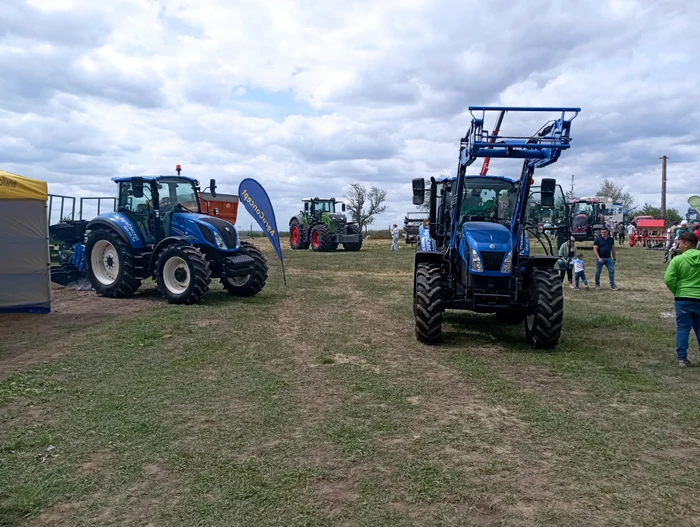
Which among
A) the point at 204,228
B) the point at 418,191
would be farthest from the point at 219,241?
the point at 418,191

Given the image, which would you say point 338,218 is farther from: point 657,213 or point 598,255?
point 657,213

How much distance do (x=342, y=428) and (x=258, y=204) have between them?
7.98 metres

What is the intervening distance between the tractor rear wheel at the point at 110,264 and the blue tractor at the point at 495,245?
5873 millimetres

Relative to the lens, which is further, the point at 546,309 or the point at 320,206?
the point at 320,206

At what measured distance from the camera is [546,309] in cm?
701

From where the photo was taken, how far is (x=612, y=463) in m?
3.85

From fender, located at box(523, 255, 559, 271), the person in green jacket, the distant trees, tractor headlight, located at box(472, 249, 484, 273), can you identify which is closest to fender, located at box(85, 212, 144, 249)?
tractor headlight, located at box(472, 249, 484, 273)

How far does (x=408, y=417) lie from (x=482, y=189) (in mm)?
4583

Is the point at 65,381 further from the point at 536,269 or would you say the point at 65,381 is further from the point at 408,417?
the point at 536,269

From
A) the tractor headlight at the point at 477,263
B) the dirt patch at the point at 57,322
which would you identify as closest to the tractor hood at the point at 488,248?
the tractor headlight at the point at 477,263

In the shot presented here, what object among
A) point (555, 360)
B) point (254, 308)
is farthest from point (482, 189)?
point (254, 308)

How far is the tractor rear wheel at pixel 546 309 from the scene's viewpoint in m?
7.03

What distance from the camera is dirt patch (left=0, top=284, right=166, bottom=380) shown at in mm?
6703

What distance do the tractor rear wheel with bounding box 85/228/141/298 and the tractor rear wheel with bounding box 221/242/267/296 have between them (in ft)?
5.86
